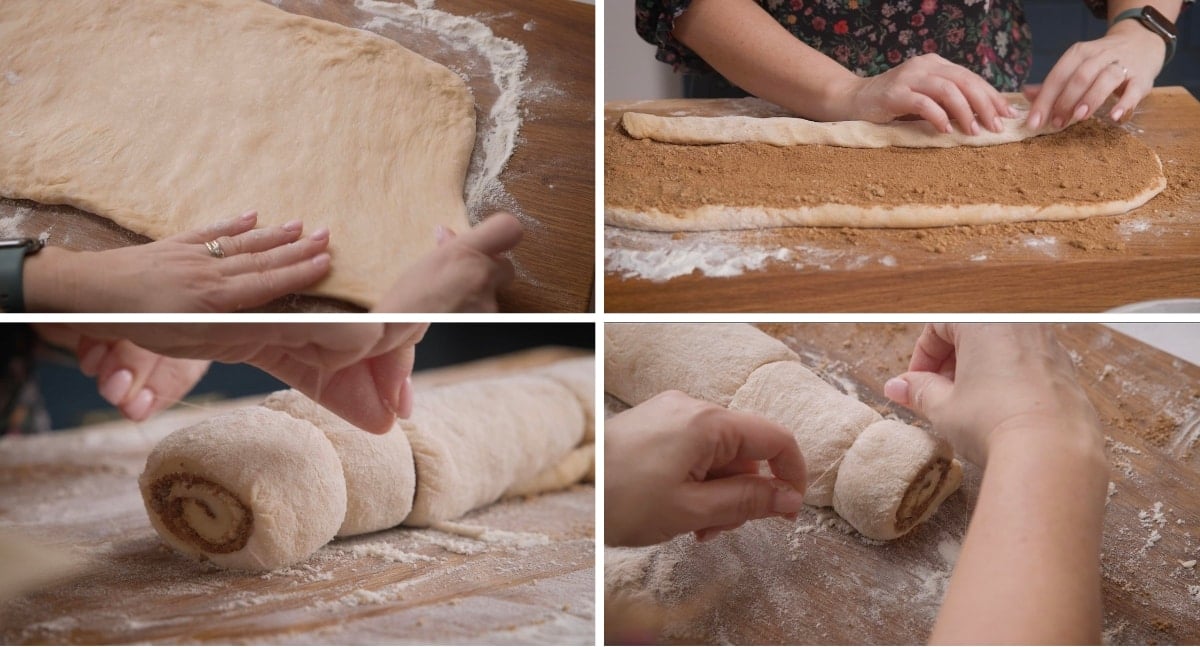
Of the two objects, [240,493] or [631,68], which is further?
[631,68]

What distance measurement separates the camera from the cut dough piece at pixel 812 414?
3.12 feet

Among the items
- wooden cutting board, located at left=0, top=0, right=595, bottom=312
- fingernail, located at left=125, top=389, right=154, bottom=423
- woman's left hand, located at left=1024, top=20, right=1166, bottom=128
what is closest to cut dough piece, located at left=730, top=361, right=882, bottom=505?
wooden cutting board, located at left=0, top=0, right=595, bottom=312

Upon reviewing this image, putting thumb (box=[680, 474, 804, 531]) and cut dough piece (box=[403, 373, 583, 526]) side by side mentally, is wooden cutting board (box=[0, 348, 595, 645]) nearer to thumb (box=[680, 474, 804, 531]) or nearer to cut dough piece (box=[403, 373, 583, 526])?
cut dough piece (box=[403, 373, 583, 526])

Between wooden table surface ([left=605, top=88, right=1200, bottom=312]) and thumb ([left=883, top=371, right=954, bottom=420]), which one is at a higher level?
wooden table surface ([left=605, top=88, right=1200, bottom=312])

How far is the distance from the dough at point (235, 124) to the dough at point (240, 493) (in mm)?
184

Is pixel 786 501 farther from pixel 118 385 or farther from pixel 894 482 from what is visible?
pixel 118 385

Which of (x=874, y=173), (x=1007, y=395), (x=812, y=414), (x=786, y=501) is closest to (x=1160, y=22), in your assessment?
(x=874, y=173)

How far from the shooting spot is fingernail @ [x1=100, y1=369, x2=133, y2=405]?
98 centimetres

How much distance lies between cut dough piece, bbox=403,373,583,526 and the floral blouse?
1.80 feet

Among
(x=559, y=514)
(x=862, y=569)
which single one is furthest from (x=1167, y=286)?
(x=559, y=514)

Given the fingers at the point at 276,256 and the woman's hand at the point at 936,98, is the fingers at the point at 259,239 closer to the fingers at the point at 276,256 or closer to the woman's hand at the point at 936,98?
the fingers at the point at 276,256

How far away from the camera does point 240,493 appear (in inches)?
34.4

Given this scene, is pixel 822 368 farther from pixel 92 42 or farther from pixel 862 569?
pixel 92 42

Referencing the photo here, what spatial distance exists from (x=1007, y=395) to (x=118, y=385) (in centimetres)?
101
